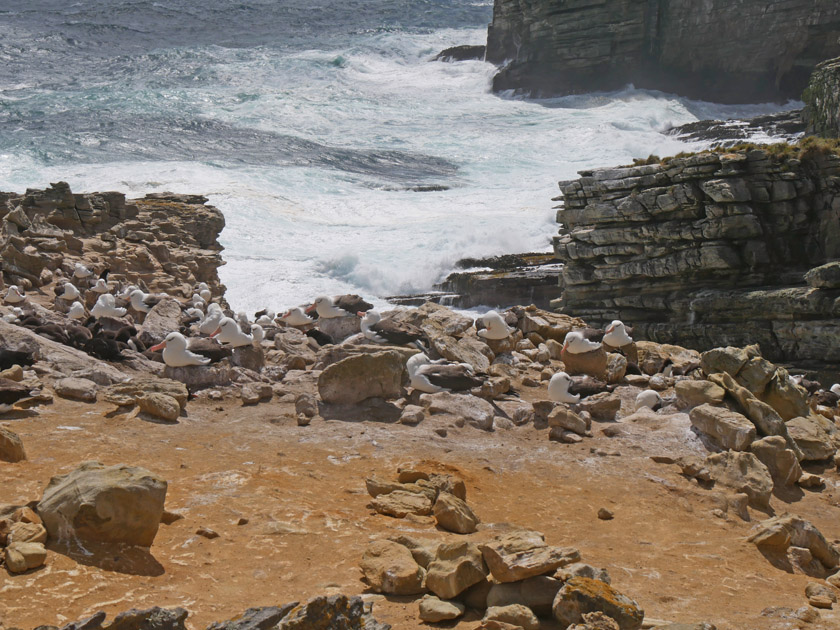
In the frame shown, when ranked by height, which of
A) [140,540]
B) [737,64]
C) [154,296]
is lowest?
[154,296]

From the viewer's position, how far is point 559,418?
8.93 metres

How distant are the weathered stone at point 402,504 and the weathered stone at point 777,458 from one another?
3.93 metres

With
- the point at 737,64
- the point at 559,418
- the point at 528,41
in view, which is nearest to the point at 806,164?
the point at 559,418

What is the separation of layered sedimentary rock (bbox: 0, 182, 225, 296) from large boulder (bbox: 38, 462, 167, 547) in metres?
12.7

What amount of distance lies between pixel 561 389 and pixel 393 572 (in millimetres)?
5486

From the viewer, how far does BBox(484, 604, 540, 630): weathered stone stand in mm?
4133

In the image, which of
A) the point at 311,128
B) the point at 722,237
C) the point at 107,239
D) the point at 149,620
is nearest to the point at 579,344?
the point at 149,620

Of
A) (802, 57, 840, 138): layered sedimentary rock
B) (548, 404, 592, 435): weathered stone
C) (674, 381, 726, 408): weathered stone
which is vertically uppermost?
(802, 57, 840, 138): layered sedimentary rock

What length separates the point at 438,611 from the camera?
430 centimetres

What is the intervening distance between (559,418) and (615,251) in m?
14.2

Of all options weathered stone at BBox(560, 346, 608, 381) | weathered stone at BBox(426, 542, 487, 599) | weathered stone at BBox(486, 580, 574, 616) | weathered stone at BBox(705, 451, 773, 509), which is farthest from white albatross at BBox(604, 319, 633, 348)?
weathered stone at BBox(486, 580, 574, 616)

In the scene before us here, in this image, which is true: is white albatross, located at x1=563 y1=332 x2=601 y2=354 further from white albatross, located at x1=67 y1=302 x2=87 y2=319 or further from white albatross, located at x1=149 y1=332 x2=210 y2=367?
white albatross, located at x1=67 y1=302 x2=87 y2=319

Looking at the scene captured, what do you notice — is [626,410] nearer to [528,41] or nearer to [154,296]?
[154,296]

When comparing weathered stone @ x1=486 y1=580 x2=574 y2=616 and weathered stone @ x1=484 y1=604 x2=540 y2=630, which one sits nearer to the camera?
weathered stone @ x1=484 y1=604 x2=540 y2=630
